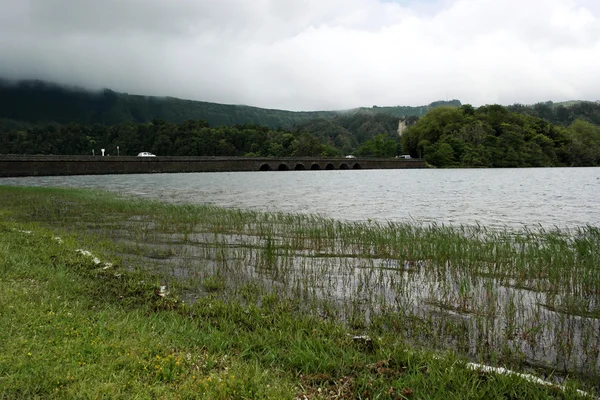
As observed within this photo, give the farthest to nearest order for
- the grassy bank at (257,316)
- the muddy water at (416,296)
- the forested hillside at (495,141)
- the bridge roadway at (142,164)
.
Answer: the forested hillside at (495,141)
the bridge roadway at (142,164)
the muddy water at (416,296)
the grassy bank at (257,316)

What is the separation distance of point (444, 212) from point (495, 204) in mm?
7404

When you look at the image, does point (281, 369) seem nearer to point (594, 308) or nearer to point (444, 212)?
point (594, 308)

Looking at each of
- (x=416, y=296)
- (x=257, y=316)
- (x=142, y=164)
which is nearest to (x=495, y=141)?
(x=142, y=164)

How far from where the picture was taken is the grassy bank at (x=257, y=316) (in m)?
4.80

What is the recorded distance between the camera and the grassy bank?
480 centimetres

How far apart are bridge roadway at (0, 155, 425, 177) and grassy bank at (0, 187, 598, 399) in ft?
249

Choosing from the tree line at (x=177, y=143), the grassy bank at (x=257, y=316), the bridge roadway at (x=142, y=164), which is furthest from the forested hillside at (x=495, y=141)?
the grassy bank at (x=257, y=316)

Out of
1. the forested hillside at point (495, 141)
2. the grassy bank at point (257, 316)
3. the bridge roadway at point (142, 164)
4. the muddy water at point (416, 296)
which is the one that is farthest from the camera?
the forested hillside at point (495, 141)

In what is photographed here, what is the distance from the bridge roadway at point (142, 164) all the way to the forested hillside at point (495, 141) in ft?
105

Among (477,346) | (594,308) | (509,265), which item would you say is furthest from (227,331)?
(509,265)

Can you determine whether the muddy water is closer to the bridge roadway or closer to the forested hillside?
the bridge roadway

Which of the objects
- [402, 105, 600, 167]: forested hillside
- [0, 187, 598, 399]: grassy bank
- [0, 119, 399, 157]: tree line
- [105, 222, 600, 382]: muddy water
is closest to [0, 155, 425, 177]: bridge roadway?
[402, 105, 600, 167]: forested hillside

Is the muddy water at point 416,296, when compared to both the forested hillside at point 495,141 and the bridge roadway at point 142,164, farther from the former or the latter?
the forested hillside at point 495,141

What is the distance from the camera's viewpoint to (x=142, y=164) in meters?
98.8
